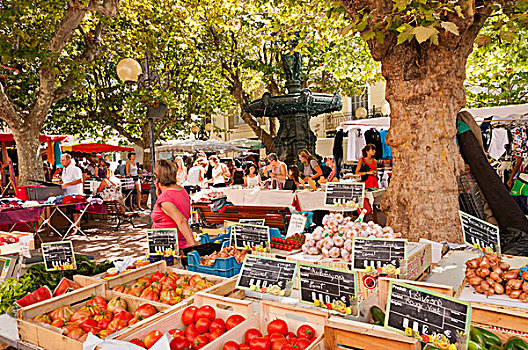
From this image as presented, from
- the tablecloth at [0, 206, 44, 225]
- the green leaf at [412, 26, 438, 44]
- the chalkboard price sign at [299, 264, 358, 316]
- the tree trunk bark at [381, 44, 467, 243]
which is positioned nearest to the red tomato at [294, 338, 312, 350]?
the chalkboard price sign at [299, 264, 358, 316]

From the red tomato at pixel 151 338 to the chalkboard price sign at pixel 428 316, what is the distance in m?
1.16

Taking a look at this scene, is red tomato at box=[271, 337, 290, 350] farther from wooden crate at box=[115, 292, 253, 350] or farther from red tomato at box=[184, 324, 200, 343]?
red tomato at box=[184, 324, 200, 343]

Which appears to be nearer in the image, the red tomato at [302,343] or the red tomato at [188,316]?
the red tomato at [302,343]

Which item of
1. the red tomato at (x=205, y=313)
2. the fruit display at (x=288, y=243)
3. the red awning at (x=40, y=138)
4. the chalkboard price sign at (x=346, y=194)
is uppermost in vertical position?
the red awning at (x=40, y=138)

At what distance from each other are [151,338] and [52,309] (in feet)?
3.07

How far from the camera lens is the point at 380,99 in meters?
23.8

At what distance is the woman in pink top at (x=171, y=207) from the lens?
12.7 feet

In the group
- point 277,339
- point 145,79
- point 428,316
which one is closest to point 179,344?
point 277,339

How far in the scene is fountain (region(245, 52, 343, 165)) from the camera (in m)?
9.98

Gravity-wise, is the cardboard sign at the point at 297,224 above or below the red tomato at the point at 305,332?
above

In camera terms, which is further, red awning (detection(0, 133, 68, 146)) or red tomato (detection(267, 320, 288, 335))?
red awning (detection(0, 133, 68, 146))

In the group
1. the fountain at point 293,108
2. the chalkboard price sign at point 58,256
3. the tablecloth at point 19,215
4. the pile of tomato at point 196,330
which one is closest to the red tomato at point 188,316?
the pile of tomato at point 196,330

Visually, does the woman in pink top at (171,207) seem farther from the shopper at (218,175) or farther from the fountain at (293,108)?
the shopper at (218,175)

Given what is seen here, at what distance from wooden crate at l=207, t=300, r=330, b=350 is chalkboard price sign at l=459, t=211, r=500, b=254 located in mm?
1524
